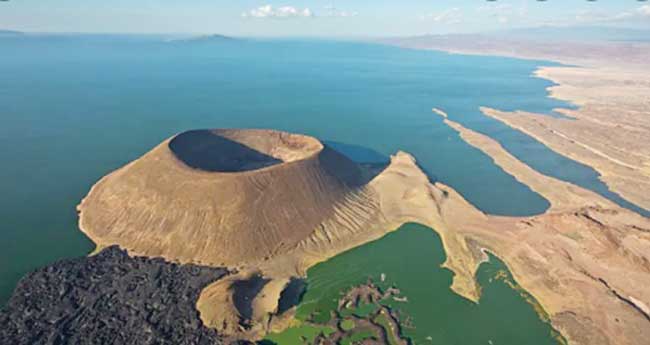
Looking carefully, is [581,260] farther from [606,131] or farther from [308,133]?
[606,131]

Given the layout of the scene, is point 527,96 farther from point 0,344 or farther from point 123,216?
point 0,344

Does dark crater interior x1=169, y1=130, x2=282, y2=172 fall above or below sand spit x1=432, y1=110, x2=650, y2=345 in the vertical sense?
above

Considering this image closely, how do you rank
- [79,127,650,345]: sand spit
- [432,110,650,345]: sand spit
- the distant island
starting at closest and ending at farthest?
the distant island, [432,110,650,345]: sand spit, [79,127,650,345]: sand spit

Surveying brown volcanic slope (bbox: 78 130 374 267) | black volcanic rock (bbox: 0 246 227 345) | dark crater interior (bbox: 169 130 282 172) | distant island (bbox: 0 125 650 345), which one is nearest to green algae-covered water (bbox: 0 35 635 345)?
distant island (bbox: 0 125 650 345)

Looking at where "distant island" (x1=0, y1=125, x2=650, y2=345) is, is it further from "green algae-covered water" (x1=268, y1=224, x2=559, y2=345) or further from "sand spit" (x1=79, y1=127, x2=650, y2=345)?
"green algae-covered water" (x1=268, y1=224, x2=559, y2=345)

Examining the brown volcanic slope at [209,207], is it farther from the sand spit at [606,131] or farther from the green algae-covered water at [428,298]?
the sand spit at [606,131]

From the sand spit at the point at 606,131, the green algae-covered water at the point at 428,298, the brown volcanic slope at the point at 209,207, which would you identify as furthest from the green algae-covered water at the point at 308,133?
the brown volcanic slope at the point at 209,207
